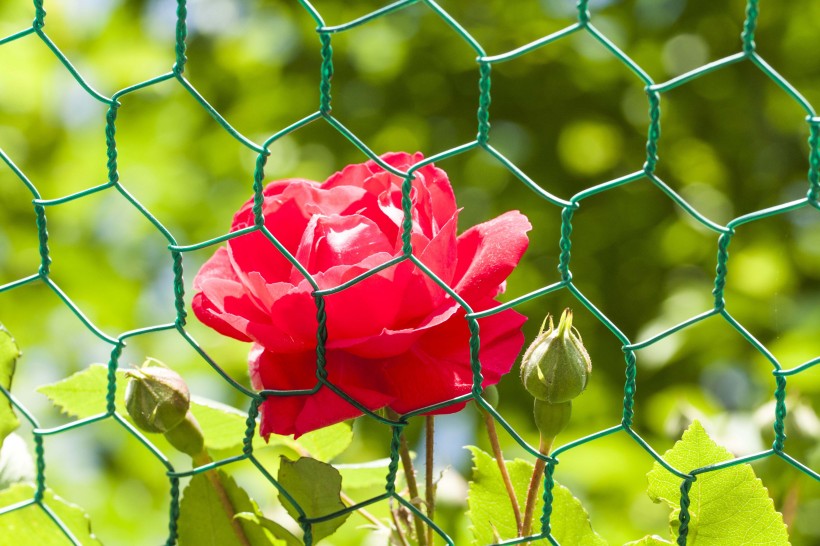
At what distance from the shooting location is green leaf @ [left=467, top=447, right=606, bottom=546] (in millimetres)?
455

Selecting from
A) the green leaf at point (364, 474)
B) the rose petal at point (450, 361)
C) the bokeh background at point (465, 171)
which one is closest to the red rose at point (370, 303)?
the rose petal at point (450, 361)

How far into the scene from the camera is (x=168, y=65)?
1483 mm

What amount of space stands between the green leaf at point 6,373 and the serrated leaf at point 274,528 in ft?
0.43

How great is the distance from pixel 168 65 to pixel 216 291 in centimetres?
110

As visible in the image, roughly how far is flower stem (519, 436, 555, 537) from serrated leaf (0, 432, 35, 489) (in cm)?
28

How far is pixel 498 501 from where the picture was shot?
47cm

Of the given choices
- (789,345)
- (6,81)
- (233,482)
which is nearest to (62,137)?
(6,81)

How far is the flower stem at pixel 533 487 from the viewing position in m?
0.43

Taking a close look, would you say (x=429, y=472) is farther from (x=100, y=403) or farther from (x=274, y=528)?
(x=100, y=403)

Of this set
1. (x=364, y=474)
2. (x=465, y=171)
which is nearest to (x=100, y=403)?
(x=364, y=474)

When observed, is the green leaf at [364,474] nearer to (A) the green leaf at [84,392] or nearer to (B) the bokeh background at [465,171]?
(A) the green leaf at [84,392]

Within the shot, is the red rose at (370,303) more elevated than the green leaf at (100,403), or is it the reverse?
the red rose at (370,303)

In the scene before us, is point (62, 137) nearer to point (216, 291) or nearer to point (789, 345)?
point (789, 345)

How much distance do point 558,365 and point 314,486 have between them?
11cm
